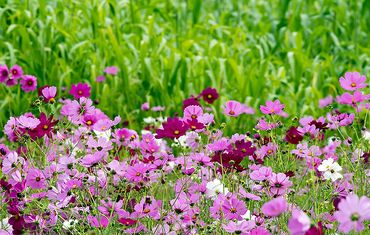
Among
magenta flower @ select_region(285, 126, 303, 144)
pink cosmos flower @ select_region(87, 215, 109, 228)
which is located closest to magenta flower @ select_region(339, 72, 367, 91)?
magenta flower @ select_region(285, 126, 303, 144)

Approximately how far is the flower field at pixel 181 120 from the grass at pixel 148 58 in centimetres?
1

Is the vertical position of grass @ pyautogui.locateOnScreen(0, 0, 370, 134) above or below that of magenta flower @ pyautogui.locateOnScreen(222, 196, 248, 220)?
below

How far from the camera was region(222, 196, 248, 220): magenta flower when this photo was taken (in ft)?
7.10

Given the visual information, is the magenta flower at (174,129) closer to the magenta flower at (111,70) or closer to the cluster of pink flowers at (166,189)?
the cluster of pink flowers at (166,189)

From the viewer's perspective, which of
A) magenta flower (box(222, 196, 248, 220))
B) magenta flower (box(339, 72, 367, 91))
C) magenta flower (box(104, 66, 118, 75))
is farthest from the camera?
magenta flower (box(104, 66, 118, 75))

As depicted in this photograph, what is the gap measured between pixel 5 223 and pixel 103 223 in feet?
1.22

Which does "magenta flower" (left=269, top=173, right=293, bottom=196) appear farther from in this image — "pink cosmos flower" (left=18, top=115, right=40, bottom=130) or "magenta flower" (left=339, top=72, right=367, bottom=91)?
"pink cosmos flower" (left=18, top=115, right=40, bottom=130)

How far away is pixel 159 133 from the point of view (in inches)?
98.9

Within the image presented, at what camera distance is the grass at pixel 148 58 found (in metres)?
4.95

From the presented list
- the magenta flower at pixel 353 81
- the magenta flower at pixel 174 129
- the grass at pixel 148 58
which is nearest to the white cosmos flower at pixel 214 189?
the magenta flower at pixel 174 129

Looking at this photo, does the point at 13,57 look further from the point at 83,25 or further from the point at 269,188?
the point at 269,188

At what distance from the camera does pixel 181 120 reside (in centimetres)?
269

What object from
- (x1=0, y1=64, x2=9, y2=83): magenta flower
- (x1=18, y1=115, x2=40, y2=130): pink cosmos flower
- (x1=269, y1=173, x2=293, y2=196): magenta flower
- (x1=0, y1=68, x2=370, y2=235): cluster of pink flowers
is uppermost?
(x1=18, y1=115, x2=40, y2=130): pink cosmos flower

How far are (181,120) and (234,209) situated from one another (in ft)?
1.94
